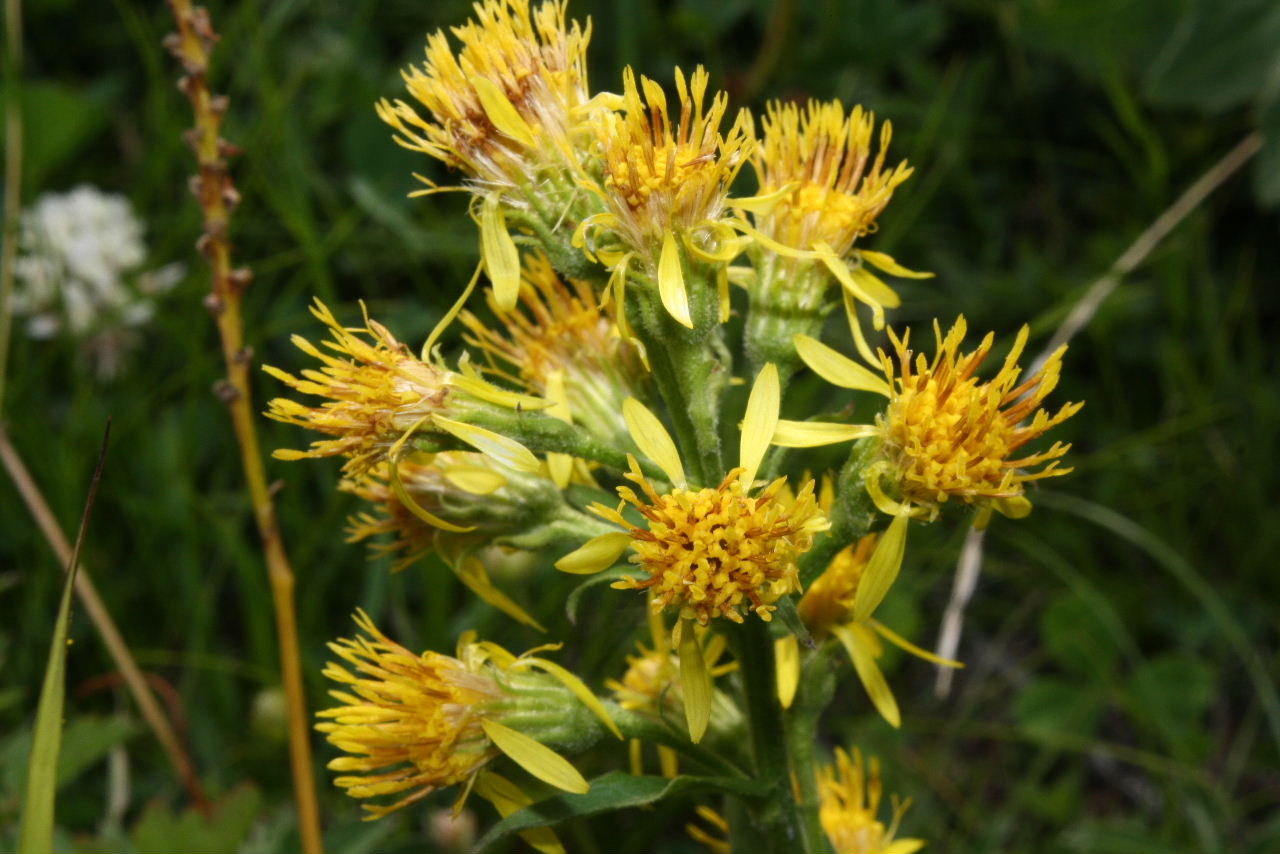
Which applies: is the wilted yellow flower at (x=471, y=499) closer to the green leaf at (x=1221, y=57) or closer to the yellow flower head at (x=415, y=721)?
the yellow flower head at (x=415, y=721)

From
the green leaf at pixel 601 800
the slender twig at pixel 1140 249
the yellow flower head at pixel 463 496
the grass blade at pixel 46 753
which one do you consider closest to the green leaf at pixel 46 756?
the grass blade at pixel 46 753

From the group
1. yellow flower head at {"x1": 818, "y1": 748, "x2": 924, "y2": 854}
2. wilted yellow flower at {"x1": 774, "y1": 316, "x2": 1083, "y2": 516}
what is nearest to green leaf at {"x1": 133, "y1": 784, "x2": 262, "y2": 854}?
yellow flower head at {"x1": 818, "y1": 748, "x2": 924, "y2": 854}

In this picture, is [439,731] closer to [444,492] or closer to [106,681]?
[444,492]

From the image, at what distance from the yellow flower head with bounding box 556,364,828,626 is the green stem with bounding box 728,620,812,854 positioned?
0.66 ft

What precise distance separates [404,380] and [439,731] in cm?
52

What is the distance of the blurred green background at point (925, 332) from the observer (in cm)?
337

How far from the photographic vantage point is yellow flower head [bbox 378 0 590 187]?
6.14 ft

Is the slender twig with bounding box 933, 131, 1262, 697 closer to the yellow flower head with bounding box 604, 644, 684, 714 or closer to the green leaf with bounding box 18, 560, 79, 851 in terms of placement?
the yellow flower head with bounding box 604, 644, 684, 714

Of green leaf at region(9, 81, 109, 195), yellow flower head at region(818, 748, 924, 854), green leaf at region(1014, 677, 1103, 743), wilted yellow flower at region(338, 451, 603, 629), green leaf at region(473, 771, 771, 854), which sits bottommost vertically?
green leaf at region(473, 771, 771, 854)

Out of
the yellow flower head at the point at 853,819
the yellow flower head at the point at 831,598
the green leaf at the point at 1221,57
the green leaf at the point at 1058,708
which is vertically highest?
the green leaf at the point at 1221,57

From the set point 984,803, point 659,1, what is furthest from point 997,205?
point 984,803

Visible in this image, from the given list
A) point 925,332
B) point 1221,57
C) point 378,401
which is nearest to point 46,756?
point 378,401

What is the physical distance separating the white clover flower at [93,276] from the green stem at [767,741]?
8.72ft

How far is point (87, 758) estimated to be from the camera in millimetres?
2623
